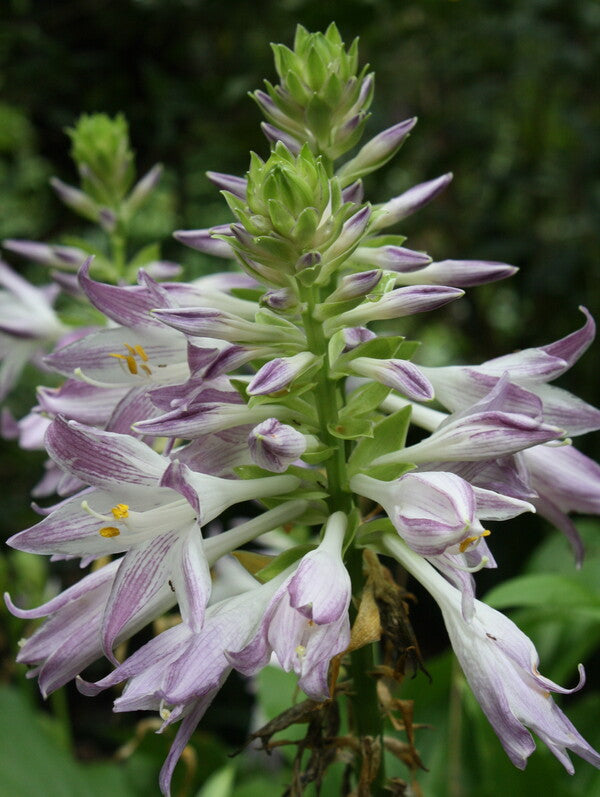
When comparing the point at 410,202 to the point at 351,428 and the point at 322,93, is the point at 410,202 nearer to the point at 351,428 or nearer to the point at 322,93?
the point at 322,93

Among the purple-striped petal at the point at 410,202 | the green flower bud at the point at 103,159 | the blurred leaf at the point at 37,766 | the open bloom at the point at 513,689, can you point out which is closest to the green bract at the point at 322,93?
the purple-striped petal at the point at 410,202

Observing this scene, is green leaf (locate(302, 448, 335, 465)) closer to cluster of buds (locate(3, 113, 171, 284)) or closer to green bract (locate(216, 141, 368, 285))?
green bract (locate(216, 141, 368, 285))

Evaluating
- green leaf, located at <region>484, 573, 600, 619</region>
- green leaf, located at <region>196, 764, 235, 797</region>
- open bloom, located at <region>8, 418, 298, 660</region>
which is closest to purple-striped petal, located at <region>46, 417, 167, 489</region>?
open bloom, located at <region>8, 418, 298, 660</region>

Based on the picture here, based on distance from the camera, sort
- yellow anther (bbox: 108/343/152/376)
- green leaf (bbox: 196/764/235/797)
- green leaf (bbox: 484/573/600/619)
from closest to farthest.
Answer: yellow anther (bbox: 108/343/152/376), green leaf (bbox: 484/573/600/619), green leaf (bbox: 196/764/235/797)

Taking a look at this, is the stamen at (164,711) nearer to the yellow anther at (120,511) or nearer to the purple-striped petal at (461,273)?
the yellow anther at (120,511)

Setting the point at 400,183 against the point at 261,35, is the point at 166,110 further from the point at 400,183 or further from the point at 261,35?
the point at 400,183

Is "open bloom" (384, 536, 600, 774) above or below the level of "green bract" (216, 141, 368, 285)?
below
